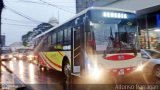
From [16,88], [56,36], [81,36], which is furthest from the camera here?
[56,36]

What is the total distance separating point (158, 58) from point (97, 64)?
4.56 m

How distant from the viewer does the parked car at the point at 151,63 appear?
1380 centimetres

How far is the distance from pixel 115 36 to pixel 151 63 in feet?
12.9

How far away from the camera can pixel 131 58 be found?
11414mm

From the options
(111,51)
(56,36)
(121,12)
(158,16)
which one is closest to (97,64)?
(111,51)

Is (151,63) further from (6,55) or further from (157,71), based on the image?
(6,55)

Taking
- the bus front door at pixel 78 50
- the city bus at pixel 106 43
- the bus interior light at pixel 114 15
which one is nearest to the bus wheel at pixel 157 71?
the city bus at pixel 106 43

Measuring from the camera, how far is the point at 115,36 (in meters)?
11.1

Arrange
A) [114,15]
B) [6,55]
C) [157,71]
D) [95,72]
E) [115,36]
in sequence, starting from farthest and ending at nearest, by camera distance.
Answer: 1. [6,55]
2. [157,71]
3. [114,15]
4. [115,36]
5. [95,72]

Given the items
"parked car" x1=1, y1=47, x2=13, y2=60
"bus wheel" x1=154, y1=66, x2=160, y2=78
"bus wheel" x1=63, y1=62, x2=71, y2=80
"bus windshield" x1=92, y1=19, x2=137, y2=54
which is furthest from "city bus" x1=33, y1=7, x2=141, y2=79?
"parked car" x1=1, y1=47, x2=13, y2=60

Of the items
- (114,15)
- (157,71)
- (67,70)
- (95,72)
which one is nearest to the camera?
(95,72)

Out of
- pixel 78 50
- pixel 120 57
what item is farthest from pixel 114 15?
pixel 78 50

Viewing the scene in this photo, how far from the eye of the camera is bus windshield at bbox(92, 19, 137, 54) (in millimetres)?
10814

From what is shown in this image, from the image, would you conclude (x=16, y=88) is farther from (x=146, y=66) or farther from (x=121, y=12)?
(x=146, y=66)
